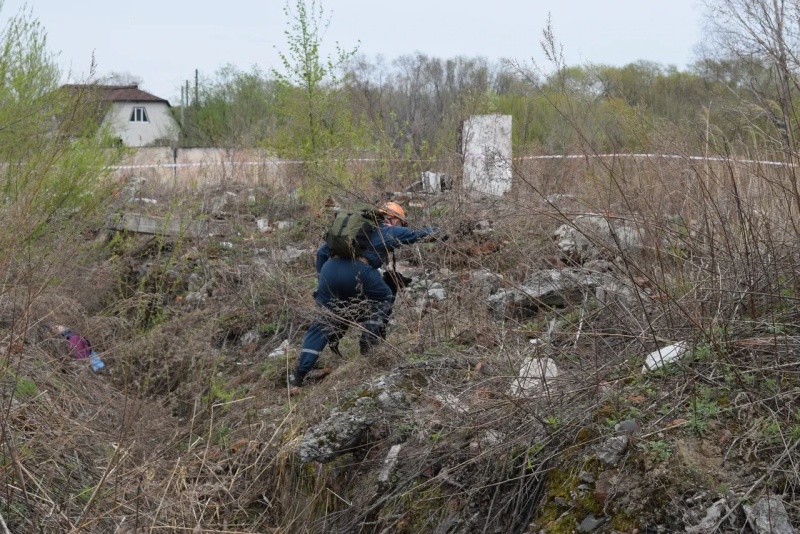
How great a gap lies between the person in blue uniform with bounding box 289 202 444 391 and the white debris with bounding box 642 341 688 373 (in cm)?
277

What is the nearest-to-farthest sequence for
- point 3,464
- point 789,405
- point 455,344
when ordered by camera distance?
point 789,405 < point 3,464 < point 455,344

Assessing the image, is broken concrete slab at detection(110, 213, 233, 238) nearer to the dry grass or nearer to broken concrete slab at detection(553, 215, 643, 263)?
the dry grass

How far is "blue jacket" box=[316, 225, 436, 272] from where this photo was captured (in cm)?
658

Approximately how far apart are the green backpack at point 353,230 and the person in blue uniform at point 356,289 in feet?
0.21

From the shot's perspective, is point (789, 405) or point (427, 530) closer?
point (789, 405)

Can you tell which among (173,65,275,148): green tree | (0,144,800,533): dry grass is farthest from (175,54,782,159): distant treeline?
(173,65,275,148): green tree

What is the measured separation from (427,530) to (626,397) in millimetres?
1155

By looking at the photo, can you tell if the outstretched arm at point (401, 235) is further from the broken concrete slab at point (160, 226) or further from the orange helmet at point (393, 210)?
the broken concrete slab at point (160, 226)

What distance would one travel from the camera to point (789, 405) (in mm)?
3643

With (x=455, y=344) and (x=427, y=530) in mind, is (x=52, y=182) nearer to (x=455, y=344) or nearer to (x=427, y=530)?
(x=455, y=344)

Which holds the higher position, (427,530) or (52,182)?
(52,182)

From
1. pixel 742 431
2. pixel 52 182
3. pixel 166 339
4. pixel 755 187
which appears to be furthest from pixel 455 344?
pixel 52 182

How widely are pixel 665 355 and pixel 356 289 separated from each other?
319 centimetres

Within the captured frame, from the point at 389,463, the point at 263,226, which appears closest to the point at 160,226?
the point at 263,226
